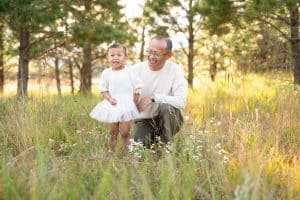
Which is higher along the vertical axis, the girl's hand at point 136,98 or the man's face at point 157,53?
the man's face at point 157,53

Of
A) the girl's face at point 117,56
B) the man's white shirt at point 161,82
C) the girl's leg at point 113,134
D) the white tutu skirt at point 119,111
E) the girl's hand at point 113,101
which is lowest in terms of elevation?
the girl's leg at point 113,134

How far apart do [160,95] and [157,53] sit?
0.34 metres

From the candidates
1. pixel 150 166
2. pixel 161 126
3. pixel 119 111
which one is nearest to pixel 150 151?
pixel 150 166

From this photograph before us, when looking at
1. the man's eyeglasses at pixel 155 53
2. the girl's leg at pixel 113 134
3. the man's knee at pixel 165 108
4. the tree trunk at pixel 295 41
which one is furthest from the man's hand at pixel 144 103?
the tree trunk at pixel 295 41

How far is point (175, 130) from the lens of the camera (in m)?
4.09

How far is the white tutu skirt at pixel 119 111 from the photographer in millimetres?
3896

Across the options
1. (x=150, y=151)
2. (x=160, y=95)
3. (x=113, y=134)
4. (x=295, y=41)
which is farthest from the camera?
(x=295, y=41)

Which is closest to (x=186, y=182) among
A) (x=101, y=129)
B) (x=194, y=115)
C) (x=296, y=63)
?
(x=101, y=129)

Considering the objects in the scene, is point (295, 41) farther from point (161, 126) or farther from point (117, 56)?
point (117, 56)

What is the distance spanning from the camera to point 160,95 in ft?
12.8

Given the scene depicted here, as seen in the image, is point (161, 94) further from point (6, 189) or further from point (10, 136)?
point (6, 189)

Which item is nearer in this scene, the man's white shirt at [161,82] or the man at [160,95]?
the man at [160,95]

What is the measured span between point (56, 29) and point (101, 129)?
7.42m

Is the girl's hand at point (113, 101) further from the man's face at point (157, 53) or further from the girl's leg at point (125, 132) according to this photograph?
the man's face at point (157, 53)
